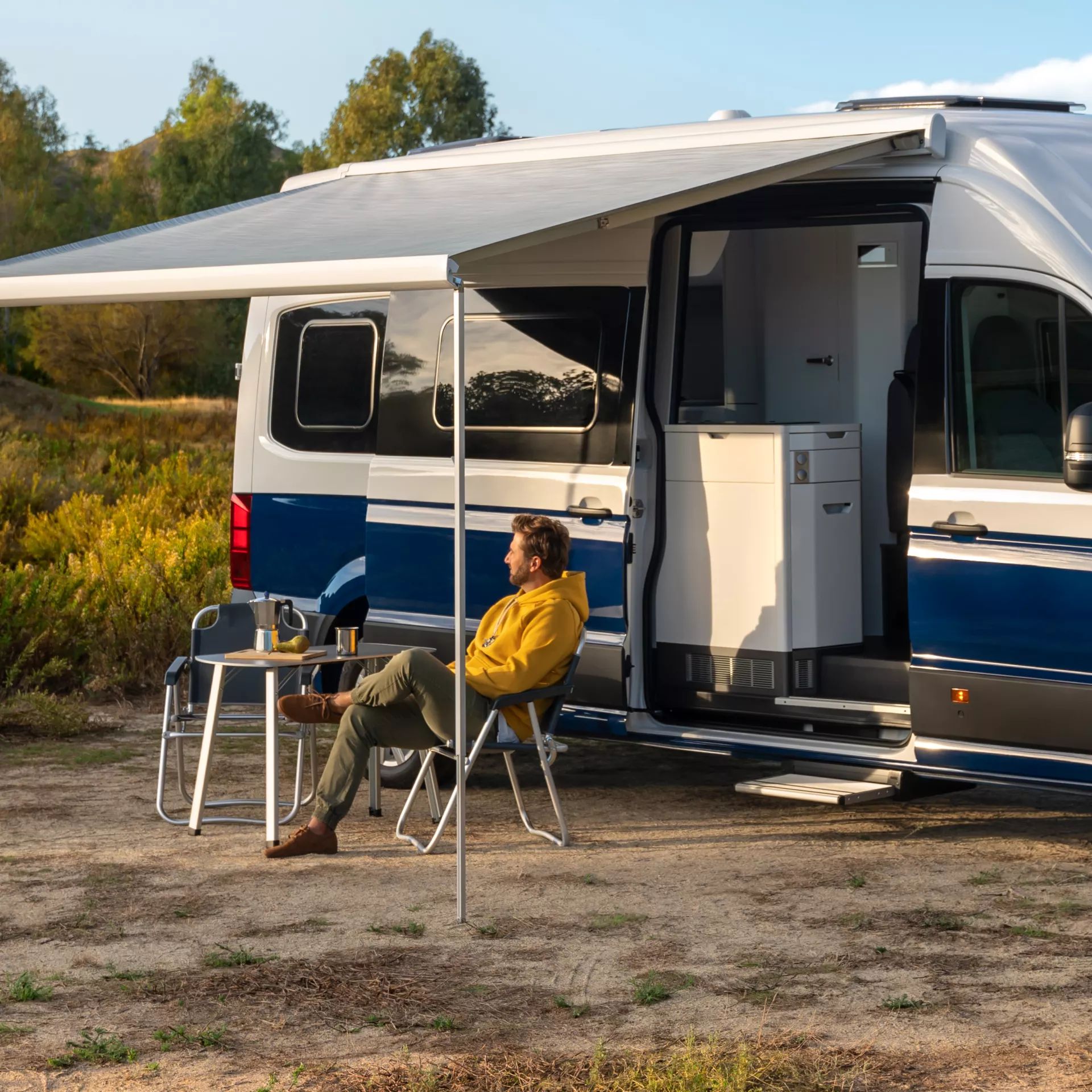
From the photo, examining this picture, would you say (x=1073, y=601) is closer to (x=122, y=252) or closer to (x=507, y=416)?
(x=507, y=416)

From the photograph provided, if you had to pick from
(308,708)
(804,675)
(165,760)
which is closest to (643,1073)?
(308,708)

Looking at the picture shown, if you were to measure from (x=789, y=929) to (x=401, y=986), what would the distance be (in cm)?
123

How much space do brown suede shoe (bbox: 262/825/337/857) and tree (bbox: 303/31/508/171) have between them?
45.6 metres

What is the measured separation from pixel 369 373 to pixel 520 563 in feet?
5.80

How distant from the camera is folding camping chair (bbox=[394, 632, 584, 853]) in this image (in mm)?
5895

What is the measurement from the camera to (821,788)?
6059mm

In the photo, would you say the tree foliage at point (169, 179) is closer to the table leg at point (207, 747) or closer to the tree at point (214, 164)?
the tree at point (214, 164)

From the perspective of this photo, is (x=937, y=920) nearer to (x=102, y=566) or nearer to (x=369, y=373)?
(x=369, y=373)

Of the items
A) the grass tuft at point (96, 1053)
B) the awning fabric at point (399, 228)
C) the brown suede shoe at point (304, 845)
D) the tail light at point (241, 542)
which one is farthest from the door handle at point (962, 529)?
the tail light at point (241, 542)

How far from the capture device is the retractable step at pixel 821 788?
5.90m

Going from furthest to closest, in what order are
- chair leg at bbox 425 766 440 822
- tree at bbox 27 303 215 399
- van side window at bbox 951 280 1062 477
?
tree at bbox 27 303 215 399
chair leg at bbox 425 766 440 822
van side window at bbox 951 280 1062 477

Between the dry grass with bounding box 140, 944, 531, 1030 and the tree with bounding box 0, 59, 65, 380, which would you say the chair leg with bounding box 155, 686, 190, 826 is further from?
the tree with bounding box 0, 59, 65, 380

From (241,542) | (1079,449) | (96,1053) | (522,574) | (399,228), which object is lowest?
(96,1053)

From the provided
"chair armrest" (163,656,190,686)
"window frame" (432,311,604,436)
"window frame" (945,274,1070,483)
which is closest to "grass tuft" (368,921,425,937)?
"chair armrest" (163,656,190,686)
